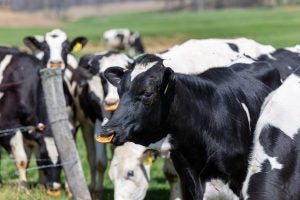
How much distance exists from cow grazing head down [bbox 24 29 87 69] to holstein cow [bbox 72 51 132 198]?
34cm

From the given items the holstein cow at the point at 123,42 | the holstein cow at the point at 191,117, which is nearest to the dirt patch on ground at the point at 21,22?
the holstein cow at the point at 123,42

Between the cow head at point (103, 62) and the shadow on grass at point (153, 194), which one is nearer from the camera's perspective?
the cow head at point (103, 62)

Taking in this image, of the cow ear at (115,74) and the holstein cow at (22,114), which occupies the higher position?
the cow ear at (115,74)

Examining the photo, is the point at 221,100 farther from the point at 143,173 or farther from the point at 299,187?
the point at 143,173

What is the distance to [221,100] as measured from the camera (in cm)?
607

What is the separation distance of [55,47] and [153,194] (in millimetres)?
2729

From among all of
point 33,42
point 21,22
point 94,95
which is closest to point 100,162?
point 94,95

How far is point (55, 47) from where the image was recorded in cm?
1094

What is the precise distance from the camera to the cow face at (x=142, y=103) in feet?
17.0

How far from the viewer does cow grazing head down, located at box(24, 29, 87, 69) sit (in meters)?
10.6

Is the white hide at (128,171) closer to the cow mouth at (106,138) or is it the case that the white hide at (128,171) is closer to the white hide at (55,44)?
the white hide at (55,44)

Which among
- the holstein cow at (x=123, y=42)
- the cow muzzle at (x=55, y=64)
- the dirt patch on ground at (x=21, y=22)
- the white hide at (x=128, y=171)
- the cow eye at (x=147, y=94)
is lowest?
the dirt patch on ground at (x=21, y=22)

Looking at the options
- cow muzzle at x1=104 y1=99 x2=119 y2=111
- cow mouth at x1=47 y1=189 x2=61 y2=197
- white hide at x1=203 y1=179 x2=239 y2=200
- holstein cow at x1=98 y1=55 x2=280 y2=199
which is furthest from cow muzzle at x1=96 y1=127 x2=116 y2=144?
cow mouth at x1=47 y1=189 x2=61 y2=197

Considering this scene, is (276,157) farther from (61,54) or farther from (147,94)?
(61,54)
